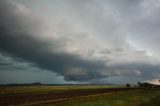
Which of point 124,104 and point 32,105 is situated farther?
point 124,104

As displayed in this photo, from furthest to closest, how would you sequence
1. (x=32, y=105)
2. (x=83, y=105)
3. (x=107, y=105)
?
1. (x=107, y=105)
2. (x=83, y=105)
3. (x=32, y=105)

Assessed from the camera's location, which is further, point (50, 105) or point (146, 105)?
point (146, 105)

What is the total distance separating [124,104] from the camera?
5081 cm

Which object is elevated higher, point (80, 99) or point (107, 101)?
point (80, 99)

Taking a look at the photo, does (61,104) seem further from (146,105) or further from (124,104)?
(146,105)

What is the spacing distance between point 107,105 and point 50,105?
13.8 metres

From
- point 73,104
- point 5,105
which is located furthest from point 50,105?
point 5,105

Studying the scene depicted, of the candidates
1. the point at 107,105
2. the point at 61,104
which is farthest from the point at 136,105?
the point at 61,104

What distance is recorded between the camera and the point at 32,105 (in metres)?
40.4

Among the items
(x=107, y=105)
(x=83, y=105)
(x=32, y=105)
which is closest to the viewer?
(x=32, y=105)

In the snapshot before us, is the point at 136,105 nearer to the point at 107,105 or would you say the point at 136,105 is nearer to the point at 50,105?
the point at 107,105

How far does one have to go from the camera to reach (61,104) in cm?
4291

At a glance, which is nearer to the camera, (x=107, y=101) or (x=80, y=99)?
(x=80, y=99)

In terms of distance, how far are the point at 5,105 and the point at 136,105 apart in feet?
92.8
